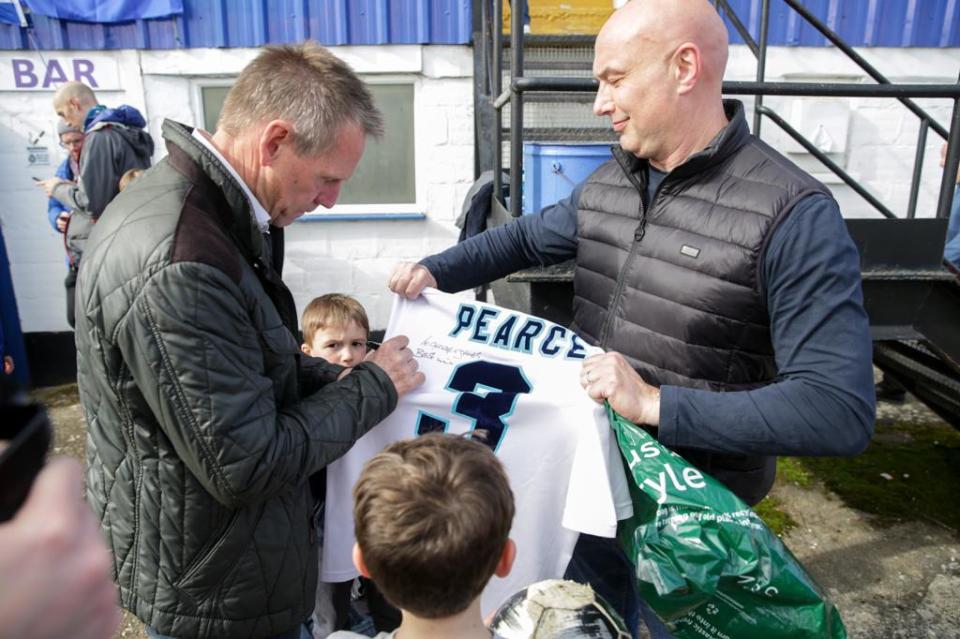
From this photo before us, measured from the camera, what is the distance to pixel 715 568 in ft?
5.12

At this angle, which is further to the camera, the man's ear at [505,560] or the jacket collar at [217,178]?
the jacket collar at [217,178]

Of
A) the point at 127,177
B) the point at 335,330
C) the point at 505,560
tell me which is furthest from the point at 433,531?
the point at 127,177

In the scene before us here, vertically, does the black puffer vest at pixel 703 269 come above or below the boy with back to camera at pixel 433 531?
above

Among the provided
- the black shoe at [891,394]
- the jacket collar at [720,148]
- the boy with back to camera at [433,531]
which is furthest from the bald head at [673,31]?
the black shoe at [891,394]

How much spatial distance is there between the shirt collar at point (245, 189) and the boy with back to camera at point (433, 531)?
659 millimetres

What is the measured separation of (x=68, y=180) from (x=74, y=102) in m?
0.61

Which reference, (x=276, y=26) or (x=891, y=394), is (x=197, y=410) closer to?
(x=276, y=26)

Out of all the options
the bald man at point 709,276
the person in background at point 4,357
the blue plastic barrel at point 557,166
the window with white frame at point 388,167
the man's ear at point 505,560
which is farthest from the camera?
the window with white frame at point 388,167

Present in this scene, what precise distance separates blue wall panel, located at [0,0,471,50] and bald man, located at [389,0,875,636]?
3.87 metres

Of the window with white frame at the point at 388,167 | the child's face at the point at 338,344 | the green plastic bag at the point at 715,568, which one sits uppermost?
the window with white frame at the point at 388,167

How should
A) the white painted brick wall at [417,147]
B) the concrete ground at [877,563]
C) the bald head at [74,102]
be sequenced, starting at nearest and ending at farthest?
the concrete ground at [877,563] → the bald head at [74,102] → the white painted brick wall at [417,147]

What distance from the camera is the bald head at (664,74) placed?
178 cm

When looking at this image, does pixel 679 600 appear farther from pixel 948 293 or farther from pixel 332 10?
pixel 332 10

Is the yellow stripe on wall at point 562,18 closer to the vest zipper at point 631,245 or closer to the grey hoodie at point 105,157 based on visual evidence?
the grey hoodie at point 105,157
